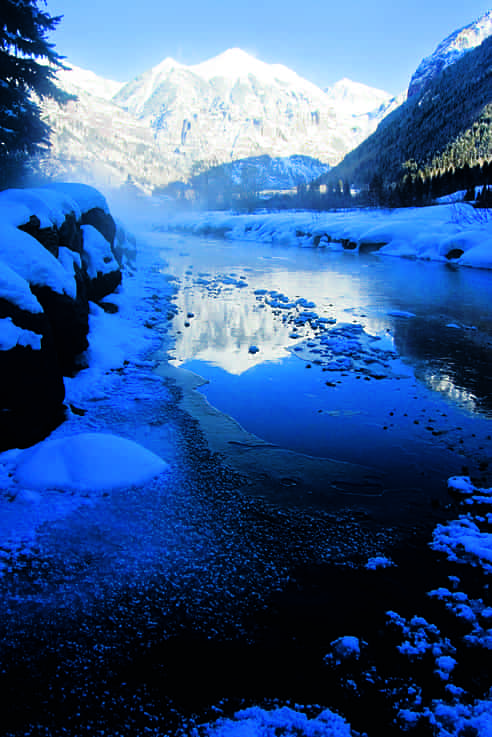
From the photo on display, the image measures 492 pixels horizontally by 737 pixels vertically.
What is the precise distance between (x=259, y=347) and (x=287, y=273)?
55.4ft

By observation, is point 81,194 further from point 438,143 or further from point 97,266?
point 438,143

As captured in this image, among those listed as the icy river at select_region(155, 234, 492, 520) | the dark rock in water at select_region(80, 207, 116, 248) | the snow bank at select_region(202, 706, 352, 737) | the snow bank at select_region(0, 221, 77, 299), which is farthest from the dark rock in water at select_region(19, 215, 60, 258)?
the snow bank at select_region(202, 706, 352, 737)

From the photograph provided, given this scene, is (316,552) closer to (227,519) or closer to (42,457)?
(227,519)

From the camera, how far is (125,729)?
2816 mm

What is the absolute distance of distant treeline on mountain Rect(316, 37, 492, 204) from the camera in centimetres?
7425

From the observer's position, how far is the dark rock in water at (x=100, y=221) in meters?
16.5

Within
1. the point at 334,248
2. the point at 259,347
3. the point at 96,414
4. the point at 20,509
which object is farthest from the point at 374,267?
the point at 20,509

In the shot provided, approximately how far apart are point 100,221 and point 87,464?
47.4 feet

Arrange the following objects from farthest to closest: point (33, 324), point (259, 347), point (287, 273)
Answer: point (287, 273) → point (259, 347) → point (33, 324)

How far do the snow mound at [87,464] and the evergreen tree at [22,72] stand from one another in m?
12.6

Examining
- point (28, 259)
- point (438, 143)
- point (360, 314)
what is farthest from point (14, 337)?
point (438, 143)

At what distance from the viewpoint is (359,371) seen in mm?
9906

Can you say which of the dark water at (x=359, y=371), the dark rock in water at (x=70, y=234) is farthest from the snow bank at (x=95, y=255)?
the dark water at (x=359, y=371)

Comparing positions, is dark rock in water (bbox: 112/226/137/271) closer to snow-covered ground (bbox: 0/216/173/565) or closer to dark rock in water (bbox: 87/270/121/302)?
dark rock in water (bbox: 87/270/121/302)
